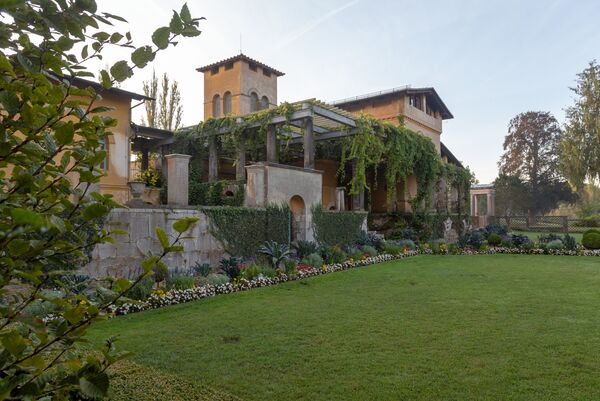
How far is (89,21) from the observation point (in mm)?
1266

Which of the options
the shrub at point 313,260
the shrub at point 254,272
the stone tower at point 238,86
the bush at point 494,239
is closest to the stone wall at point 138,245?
the shrub at point 254,272

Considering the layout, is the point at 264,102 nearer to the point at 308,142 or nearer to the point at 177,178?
the point at 308,142

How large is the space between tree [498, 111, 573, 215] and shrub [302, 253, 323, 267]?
3942 centimetres

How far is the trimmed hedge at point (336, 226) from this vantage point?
13641 mm

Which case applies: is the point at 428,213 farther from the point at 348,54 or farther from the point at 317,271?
the point at 348,54

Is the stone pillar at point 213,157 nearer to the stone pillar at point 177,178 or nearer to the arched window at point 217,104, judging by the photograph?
the arched window at point 217,104

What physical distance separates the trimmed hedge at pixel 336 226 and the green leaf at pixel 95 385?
12390 millimetres

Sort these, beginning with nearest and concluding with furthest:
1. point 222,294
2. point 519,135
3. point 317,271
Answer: point 222,294
point 317,271
point 519,135

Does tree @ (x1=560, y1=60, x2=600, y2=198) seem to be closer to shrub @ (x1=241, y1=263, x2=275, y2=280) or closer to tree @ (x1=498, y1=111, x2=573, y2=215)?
tree @ (x1=498, y1=111, x2=573, y2=215)

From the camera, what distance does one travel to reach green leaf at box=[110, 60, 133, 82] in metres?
1.29

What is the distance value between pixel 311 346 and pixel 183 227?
391 cm

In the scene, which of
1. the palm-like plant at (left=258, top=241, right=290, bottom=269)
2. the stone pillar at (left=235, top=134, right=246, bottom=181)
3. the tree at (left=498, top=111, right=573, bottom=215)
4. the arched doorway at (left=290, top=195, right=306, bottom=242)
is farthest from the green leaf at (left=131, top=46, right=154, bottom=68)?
the tree at (left=498, top=111, right=573, bottom=215)

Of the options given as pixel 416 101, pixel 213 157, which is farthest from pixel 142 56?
pixel 416 101

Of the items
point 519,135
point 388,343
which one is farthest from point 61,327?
point 519,135
